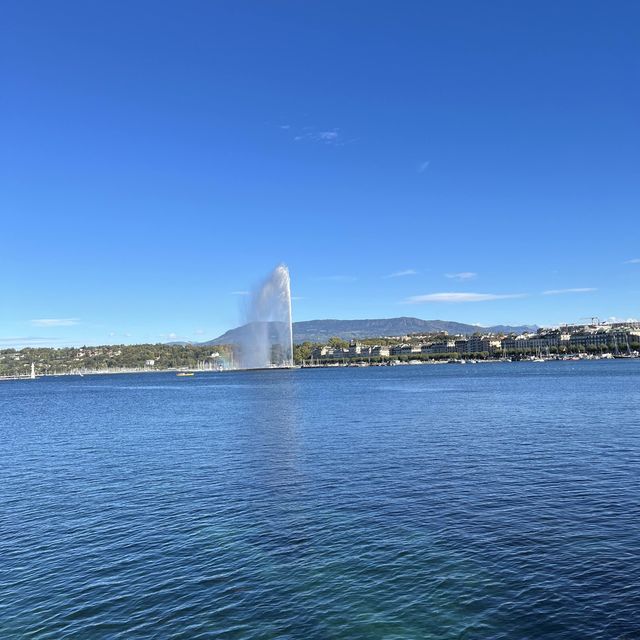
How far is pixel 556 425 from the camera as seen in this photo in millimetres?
41625

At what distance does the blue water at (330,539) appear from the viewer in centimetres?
1267

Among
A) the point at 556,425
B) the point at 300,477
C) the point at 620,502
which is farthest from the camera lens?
the point at 556,425

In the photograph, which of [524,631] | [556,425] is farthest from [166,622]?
[556,425]

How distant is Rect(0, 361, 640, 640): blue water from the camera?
1267cm

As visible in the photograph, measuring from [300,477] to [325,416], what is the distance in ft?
92.0

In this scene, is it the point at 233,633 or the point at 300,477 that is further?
the point at 300,477

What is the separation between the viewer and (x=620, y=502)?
20.2 meters

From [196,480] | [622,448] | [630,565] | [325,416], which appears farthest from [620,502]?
[325,416]

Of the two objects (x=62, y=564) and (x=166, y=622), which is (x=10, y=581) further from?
(x=166, y=622)

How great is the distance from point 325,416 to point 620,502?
35.9 m

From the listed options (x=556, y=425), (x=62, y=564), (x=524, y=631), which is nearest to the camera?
(x=524, y=631)

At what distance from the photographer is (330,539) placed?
1767 centimetres

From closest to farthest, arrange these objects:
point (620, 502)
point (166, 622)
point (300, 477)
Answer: point (166, 622) → point (620, 502) → point (300, 477)

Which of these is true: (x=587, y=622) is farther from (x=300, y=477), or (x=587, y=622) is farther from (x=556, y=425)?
(x=556, y=425)
